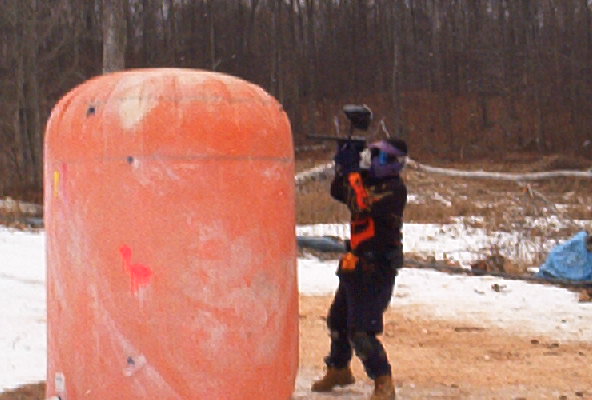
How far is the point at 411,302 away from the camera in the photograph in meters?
9.66

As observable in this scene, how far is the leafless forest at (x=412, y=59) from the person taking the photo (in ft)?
132

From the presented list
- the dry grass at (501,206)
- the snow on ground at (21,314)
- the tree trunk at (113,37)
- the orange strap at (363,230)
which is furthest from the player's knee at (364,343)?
the tree trunk at (113,37)

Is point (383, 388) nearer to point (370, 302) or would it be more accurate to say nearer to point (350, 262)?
point (370, 302)

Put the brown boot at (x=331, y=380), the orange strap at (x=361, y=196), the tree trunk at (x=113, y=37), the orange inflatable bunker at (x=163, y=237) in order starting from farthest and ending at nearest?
the tree trunk at (x=113, y=37), the brown boot at (x=331, y=380), the orange strap at (x=361, y=196), the orange inflatable bunker at (x=163, y=237)

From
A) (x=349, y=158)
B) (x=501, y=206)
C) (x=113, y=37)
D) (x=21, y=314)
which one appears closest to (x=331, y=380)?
(x=349, y=158)

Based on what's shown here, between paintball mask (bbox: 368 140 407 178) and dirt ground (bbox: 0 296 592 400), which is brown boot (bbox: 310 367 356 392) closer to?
dirt ground (bbox: 0 296 592 400)

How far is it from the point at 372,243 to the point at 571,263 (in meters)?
6.59

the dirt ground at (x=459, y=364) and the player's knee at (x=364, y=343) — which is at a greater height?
the player's knee at (x=364, y=343)

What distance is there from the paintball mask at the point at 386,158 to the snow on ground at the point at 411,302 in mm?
2569

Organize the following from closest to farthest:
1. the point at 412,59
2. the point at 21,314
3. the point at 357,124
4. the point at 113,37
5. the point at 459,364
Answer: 1. the point at 357,124
2. the point at 459,364
3. the point at 21,314
4. the point at 113,37
5. the point at 412,59

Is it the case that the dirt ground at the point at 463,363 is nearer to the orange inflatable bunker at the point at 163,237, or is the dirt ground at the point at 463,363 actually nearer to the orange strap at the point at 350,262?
the orange strap at the point at 350,262

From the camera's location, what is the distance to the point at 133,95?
3598 mm

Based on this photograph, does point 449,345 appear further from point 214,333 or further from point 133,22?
point 133,22

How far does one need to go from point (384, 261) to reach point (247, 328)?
1.50 metres
